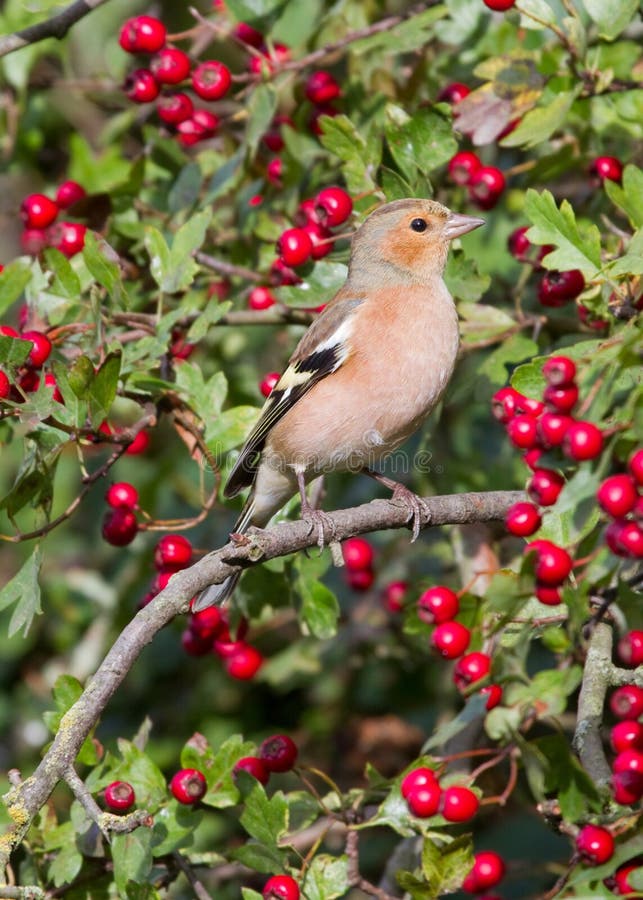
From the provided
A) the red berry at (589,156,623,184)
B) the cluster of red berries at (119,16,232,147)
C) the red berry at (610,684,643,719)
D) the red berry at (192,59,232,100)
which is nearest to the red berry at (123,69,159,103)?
the cluster of red berries at (119,16,232,147)

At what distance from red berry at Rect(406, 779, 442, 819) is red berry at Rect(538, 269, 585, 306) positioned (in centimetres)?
160

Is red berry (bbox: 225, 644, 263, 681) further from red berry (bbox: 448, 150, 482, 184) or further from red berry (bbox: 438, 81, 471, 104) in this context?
red berry (bbox: 438, 81, 471, 104)

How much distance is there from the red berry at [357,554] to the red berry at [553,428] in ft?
8.72

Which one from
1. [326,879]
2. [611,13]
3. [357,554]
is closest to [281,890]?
[326,879]

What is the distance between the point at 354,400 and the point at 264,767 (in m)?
1.41

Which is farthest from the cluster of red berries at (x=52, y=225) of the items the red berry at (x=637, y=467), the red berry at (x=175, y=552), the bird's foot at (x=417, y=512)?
the red berry at (x=637, y=467)

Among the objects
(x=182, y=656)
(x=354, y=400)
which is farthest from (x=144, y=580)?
(x=354, y=400)

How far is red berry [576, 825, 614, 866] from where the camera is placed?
2576mm

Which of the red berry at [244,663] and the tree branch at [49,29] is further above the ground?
the tree branch at [49,29]

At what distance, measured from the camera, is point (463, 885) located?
10.8 feet

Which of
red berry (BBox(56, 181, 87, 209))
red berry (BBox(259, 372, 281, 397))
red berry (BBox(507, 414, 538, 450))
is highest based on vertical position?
red berry (BBox(507, 414, 538, 450))

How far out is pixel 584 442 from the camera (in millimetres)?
2334

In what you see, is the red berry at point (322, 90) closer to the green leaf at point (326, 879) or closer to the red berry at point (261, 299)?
the red berry at point (261, 299)

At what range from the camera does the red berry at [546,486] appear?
252 cm
